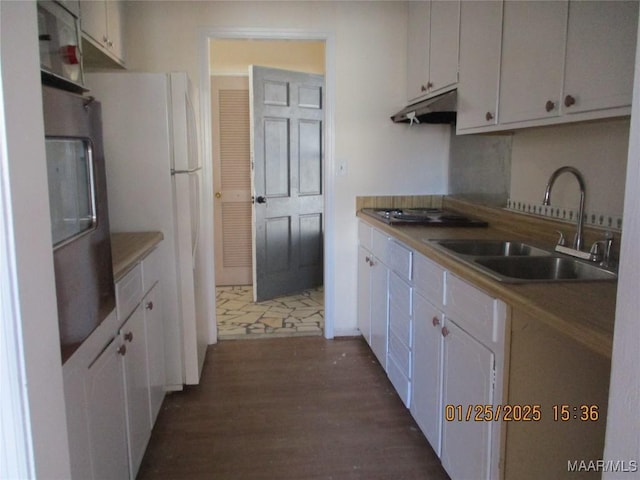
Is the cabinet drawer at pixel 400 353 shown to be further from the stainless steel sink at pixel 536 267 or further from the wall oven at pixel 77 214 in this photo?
the wall oven at pixel 77 214

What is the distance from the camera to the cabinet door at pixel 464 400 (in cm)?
156

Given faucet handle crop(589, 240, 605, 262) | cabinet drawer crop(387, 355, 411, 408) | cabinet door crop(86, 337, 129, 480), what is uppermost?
faucet handle crop(589, 240, 605, 262)

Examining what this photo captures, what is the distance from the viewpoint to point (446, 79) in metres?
2.73

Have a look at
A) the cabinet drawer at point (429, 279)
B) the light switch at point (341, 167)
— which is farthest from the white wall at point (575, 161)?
the light switch at point (341, 167)

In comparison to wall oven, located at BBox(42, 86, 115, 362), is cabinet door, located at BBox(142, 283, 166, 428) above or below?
below

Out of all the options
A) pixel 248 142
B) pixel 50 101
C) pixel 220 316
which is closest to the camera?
pixel 50 101

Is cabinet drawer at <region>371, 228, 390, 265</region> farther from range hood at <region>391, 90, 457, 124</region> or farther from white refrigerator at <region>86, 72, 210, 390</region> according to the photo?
white refrigerator at <region>86, 72, 210, 390</region>

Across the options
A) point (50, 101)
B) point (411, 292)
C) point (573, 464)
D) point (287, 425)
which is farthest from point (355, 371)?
point (50, 101)

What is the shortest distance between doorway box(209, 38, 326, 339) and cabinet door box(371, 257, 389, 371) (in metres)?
1.25

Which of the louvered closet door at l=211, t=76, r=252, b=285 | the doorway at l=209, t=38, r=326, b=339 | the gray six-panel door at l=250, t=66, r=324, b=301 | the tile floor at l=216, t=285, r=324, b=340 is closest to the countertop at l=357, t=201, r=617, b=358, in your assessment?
the tile floor at l=216, t=285, r=324, b=340

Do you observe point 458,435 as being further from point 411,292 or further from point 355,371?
point 355,371

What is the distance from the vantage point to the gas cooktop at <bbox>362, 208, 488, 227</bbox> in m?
2.73

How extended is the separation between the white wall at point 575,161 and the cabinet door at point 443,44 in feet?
1.61

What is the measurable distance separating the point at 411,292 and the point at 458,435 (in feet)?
2.27
